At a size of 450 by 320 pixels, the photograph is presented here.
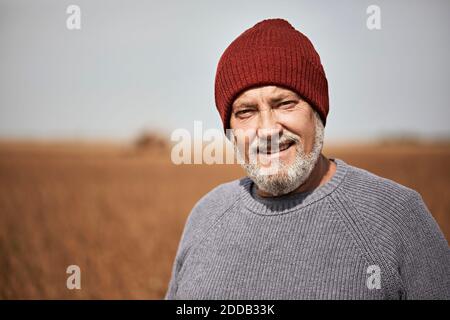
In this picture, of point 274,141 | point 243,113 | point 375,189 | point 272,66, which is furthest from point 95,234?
point 375,189

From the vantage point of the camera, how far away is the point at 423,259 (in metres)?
1.98

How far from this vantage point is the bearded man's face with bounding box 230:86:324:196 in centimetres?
226

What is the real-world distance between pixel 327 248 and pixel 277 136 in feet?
2.07

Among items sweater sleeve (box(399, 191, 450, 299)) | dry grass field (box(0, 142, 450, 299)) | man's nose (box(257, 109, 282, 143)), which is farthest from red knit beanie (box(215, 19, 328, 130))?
dry grass field (box(0, 142, 450, 299))

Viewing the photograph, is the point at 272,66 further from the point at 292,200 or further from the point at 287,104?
the point at 292,200

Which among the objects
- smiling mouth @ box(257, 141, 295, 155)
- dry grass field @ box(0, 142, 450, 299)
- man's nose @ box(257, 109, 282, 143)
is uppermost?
man's nose @ box(257, 109, 282, 143)

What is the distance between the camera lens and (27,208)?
10016 mm

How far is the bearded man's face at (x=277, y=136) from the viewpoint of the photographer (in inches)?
89.0

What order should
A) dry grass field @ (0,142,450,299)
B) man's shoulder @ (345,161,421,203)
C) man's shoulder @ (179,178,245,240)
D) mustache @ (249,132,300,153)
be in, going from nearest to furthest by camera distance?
man's shoulder @ (345,161,421,203)
mustache @ (249,132,300,153)
man's shoulder @ (179,178,245,240)
dry grass field @ (0,142,450,299)

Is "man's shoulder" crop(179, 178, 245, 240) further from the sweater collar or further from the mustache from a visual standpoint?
the mustache

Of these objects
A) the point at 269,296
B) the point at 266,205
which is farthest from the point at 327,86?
the point at 269,296

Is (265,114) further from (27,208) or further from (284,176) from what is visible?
(27,208)
